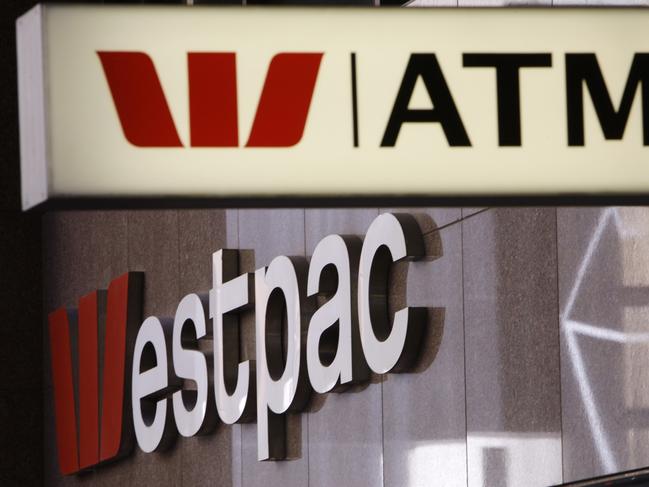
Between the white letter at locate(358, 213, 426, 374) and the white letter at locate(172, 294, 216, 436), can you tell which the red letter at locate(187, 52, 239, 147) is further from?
the white letter at locate(172, 294, 216, 436)

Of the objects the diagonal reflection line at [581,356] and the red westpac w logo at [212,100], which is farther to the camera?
the diagonal reflection line at [581,356]

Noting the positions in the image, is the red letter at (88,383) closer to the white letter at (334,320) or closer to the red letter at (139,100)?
the white letter at (334,320)

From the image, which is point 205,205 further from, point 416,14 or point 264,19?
point 416,14

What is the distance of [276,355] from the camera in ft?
35.5

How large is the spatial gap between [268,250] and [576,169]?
7943 mm

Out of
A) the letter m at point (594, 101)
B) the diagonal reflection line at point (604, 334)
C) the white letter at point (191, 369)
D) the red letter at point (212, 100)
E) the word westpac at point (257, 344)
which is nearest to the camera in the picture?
the red letter at point (212, 100)

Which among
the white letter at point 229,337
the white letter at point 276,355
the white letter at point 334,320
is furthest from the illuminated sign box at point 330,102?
the white letter at point 229,337

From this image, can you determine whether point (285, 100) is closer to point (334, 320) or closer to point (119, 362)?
point (334, 320)

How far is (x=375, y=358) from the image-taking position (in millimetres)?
9016

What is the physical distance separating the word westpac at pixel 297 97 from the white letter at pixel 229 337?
7.74 metres

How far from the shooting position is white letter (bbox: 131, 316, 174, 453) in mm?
13375

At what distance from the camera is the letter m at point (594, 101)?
11.8 ft

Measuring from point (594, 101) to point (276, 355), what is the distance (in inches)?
289

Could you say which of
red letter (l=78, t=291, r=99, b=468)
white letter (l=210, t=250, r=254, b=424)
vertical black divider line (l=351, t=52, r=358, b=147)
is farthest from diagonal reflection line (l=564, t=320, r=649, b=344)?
red letter (l=78, t=291, r=99, b=468)
